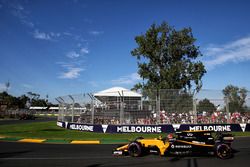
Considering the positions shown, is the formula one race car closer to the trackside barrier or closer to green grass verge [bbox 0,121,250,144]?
green grass verge [bbox 0,121,250,144]

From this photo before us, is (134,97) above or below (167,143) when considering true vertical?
above

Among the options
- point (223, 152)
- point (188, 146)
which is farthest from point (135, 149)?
point (223, 152)

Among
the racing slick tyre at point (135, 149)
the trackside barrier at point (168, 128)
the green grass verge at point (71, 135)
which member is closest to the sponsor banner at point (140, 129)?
the trackside barrier at point (168, 128)

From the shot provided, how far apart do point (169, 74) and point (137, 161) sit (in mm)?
24331

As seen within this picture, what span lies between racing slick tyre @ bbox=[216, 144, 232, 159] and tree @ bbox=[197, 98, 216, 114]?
8419mm

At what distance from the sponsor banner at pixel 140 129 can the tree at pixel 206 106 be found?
242 centimetres

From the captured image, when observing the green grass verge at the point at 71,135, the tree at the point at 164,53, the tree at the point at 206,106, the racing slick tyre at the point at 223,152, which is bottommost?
the green grass verge at the point at 71,135

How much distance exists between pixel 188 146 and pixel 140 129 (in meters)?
8.63

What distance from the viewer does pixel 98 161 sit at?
759cm

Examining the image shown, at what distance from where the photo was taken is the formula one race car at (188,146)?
321 inches

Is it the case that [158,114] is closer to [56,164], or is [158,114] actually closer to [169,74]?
[56,164]

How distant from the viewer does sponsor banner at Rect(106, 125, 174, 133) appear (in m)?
16.5

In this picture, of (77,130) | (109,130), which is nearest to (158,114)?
(109,130)

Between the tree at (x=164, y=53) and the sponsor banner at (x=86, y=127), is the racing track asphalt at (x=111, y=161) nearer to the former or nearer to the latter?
the sponsor banner at (x=86, y=127)
